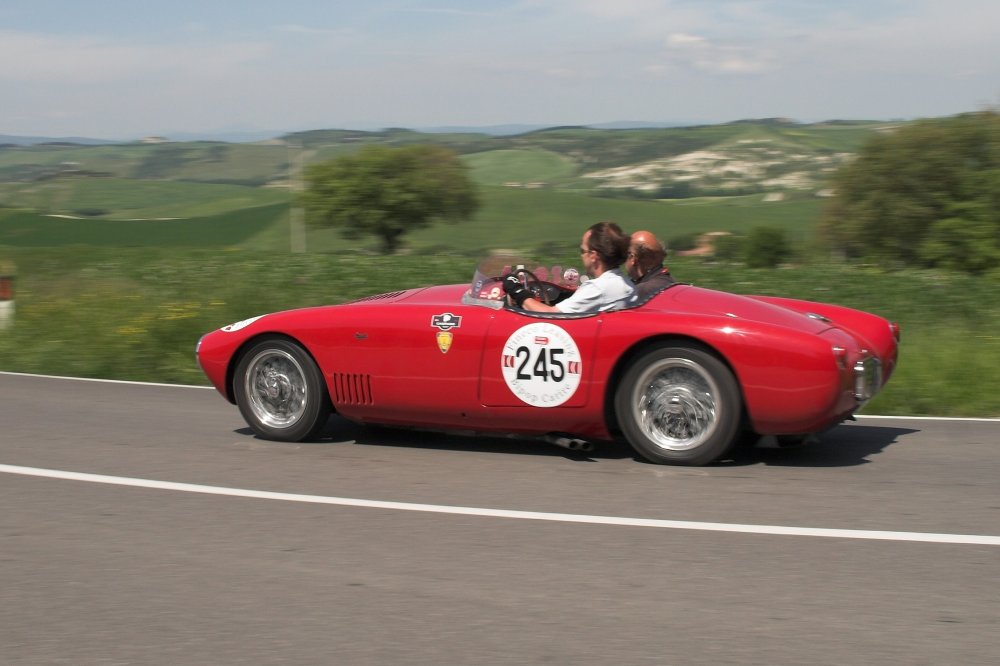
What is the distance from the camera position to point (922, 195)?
46625mm

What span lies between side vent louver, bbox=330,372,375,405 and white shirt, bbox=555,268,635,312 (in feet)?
4.13

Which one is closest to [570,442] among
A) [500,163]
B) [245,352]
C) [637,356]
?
[637,356]

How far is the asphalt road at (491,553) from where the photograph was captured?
3801 millimetres

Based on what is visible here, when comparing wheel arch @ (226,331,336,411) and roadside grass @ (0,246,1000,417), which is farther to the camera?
roadside grass @ (0,246,1000,417)

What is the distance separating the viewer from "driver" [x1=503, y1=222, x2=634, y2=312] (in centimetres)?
682

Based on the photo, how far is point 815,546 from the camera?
4.88 metres

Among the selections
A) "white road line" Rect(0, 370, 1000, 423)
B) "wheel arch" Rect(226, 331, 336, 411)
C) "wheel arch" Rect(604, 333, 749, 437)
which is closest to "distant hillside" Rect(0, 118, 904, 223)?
"white road line" Rect(0, 370, 1000, 423)

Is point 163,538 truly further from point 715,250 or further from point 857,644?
point 715,250

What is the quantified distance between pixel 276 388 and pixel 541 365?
1834mm

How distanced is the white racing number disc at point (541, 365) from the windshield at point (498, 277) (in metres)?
0.33

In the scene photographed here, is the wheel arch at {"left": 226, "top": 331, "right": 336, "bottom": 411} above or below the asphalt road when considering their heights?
above

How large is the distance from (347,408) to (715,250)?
131 feet

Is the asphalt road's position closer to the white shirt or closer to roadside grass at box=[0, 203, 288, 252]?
the white shirt

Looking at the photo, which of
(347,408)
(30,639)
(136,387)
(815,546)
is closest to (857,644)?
(815,546)
